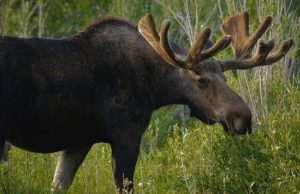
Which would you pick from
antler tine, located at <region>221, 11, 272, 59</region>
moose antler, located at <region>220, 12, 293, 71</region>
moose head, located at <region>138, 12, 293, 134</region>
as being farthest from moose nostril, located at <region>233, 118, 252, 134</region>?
antler tine, located at <region>221, 11, 272, 59</region>

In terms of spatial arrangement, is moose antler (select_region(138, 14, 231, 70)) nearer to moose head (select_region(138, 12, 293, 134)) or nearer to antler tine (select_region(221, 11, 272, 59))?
moose head (select_region(138, 12, 293, 134))

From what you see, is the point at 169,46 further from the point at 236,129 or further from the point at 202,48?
the point at 236,129

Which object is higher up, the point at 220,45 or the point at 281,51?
the point at 220,45

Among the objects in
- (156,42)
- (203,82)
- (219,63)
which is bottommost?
(203,82)

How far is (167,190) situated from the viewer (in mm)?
9070

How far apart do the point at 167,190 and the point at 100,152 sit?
4.95 ft

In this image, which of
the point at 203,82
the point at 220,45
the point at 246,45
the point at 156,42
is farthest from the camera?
the point at 246,45

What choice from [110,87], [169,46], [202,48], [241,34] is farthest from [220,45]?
[110,87]

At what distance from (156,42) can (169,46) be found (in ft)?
0.48

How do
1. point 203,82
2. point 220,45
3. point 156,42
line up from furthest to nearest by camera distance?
point 203,82 < point 156,42 < point 220,45

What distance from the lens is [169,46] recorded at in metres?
8.62

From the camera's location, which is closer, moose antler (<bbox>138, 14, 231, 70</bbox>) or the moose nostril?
moose antler (<bbox>138, 14, 231, 70</bbox>)

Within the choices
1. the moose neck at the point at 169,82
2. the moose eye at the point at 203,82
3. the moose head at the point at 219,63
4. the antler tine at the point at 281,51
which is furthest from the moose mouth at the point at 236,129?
the antler tine at the point at 281,51

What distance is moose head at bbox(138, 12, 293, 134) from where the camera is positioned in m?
8.62
